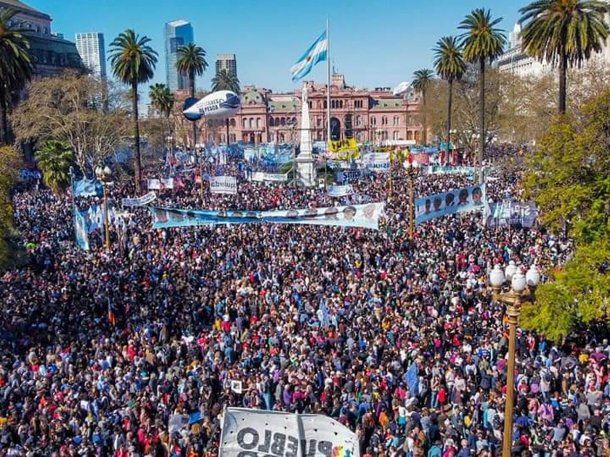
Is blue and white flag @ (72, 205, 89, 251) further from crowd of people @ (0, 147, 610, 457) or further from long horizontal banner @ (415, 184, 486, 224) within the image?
long horizontal banner @ (415, 184, 486, 224)

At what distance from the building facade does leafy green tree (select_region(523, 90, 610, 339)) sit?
2826 inches

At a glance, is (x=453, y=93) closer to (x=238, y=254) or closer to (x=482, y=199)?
(x=482, y=199)

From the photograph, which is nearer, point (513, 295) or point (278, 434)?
point (278, 434)

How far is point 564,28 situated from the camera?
33.8m

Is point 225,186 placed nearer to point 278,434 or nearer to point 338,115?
point 278,434

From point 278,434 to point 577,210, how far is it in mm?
13352

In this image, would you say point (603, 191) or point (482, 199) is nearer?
point (603, 191)

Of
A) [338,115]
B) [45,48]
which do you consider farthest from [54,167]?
[338,115]

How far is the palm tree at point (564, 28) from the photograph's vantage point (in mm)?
33425

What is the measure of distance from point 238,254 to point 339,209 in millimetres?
4465

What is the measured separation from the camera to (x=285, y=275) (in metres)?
24.2

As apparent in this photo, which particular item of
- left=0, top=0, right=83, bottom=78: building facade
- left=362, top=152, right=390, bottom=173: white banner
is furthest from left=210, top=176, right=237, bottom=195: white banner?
left=0, top=0, right=83, bottom=78: building facade

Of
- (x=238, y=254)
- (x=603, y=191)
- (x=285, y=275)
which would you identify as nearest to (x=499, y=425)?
(x=603, y=191)

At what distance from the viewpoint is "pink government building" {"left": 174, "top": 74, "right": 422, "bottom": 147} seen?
140m
